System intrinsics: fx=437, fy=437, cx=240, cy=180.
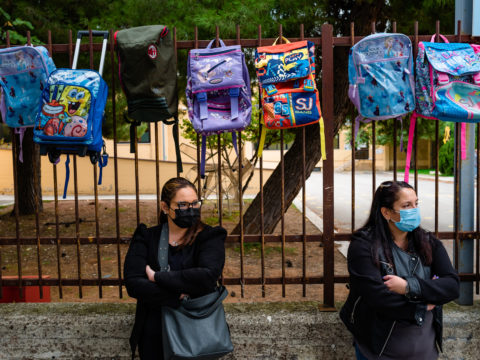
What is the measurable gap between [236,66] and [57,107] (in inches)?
49.9

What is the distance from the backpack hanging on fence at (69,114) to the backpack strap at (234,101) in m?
0.92

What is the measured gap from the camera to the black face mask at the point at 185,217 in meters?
2.59

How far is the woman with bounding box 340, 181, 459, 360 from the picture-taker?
2354mm

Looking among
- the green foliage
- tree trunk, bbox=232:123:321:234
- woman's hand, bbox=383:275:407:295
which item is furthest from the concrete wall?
the green foliage

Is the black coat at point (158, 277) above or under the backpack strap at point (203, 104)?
under

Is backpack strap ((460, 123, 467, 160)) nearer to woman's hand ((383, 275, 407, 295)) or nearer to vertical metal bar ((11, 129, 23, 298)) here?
woman's hand ((383, 275, 407, 295))

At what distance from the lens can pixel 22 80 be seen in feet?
10.7

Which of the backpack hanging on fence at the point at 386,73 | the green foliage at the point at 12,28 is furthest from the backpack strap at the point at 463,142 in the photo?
the green foliage at the point at 12,28

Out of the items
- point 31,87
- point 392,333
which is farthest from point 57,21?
point 392,333

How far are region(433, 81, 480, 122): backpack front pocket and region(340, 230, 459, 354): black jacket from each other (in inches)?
37.3

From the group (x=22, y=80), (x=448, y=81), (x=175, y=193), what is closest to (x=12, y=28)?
(x=22, y=80)

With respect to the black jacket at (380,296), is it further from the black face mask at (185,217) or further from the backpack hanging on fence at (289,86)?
the backpack hanging on fence at (289,86)

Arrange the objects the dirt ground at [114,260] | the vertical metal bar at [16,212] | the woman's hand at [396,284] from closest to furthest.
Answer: the woman's hand at [396,284] < the vertical metal bar at [16,212] < the dirt ground at [114,260]

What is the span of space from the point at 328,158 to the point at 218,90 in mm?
982
